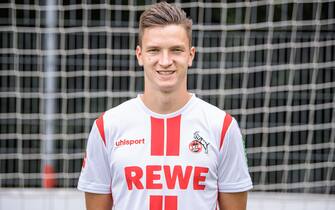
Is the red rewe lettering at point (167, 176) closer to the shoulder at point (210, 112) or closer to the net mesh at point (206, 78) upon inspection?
the shoulder at point (210, 112)

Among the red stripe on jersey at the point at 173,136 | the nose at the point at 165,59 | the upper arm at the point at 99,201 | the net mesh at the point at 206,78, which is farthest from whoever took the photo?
the net mesh at the point at 206,78

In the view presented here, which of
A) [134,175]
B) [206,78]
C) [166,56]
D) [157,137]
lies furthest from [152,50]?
[206,78]

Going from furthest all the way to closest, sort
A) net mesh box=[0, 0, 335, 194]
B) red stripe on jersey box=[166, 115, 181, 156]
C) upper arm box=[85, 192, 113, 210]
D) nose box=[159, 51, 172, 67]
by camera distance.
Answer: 1. net mesh box=[0, 0, 335, 194]
2. upper arm box=[85, 192, 113, 210]
3. red stripe on jersey box=[166, 115, 181, 156]
4. nose box=[159, 51, 172, 67]

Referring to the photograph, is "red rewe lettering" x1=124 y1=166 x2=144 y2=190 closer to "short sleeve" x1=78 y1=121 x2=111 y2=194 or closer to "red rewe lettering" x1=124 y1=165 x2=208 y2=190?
"red rewe lettering" x1=124 y1=165 x2=208 y2=190

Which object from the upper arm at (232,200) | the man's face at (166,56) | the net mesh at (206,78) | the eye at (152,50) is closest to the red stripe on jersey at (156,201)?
the upper arm at (232,200)

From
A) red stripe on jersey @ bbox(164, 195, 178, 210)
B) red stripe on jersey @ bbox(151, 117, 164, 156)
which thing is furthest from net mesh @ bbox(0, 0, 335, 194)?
red stripe on jersey @ bbox(164, 195, 178, 210)

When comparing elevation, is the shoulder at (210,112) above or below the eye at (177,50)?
below

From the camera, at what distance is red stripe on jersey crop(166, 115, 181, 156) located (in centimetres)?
211

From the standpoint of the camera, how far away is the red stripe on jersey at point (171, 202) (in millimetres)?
2070

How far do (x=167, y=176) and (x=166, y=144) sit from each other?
10 cm

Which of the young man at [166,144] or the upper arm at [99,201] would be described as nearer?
the young man at [166,144]

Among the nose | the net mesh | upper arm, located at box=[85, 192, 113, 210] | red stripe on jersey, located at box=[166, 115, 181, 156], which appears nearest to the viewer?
the nose

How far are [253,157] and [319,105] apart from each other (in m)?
0.68

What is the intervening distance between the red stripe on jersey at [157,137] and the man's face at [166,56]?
127 millimetres
